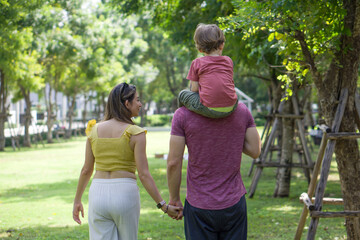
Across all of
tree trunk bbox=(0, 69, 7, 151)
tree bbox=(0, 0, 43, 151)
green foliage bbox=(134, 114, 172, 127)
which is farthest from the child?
green foliage bbox=(134, 114, 172, 127)

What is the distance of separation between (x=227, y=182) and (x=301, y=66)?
10.8 ft

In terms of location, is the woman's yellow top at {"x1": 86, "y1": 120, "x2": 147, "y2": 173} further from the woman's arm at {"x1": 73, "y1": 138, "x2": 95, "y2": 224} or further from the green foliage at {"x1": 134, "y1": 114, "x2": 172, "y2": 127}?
the green foliage at {"x1": 134, "y1": 114, "x2": 172, "y2": 127}

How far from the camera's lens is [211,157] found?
3.17m

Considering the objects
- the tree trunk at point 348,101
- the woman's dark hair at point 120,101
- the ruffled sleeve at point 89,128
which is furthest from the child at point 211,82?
the tree trunk at point 348,101

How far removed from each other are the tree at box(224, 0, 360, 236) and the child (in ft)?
7.08

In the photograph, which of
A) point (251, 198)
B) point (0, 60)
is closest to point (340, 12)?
point (251, 198)

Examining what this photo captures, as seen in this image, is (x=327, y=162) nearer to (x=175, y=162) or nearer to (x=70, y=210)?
(x=175, y=162)

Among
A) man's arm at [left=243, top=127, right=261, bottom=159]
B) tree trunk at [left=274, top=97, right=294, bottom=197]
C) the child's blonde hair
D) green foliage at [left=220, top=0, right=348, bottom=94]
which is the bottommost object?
tree trunk at [left=274, top=97, right=294, bottom=197]

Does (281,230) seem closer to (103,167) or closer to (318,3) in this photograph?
(318,3)

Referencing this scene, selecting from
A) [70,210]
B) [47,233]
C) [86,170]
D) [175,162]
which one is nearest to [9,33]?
[70,210]

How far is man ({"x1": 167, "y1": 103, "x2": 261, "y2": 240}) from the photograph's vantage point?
3160 mm

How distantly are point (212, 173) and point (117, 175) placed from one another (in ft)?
2.92

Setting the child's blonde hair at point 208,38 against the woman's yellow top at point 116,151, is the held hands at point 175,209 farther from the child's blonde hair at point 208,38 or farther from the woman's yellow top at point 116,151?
the child's blonde hair at point 208,38

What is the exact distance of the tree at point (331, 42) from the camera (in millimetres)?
5363
